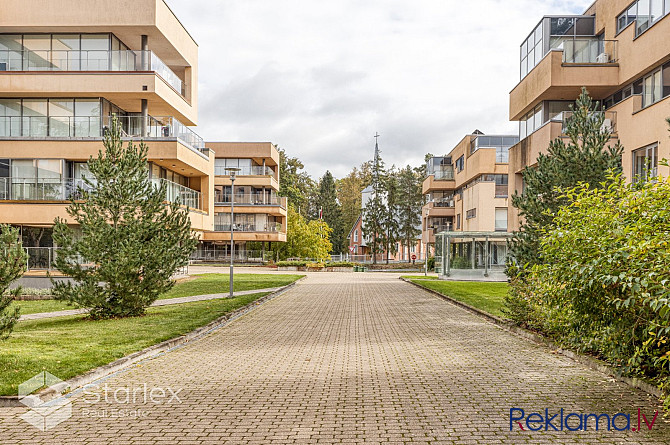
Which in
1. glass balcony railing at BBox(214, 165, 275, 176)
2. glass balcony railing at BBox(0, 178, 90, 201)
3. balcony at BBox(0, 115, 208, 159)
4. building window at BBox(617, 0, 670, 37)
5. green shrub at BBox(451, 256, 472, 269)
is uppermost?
building window at BBox(617, 0, 670, 37)

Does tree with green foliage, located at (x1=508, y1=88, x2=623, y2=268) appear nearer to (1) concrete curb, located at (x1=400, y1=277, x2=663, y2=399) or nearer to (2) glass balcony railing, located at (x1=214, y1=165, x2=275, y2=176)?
(1) concrete curb, located at (x1=400, y1=277, x2=663, y2=399)

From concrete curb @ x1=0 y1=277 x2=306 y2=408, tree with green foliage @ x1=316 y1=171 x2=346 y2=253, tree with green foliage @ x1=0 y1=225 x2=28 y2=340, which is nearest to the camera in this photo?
concrete curb @ x1=0 y1=277 x2=306 y2=408

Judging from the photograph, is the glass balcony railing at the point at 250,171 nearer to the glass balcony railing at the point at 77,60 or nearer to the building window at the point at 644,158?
the glass balcony railing at the point at 77,60

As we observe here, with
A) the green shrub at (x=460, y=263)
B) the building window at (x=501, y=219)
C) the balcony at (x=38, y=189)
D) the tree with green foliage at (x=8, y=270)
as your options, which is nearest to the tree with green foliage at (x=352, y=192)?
the building window at (x=501, y=219)

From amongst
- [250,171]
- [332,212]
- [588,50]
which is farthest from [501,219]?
[332,212]

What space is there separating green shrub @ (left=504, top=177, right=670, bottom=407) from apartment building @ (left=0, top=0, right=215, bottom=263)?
900 inches

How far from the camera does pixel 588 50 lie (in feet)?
81.3

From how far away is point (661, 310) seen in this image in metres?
5.98

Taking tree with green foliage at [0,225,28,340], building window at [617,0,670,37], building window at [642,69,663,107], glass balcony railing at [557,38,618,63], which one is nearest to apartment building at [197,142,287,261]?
glass balcony railing at [557,38,618,63]

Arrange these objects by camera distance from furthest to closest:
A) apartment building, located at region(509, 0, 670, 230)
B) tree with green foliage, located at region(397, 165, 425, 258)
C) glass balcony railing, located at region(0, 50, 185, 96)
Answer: tree with green foliage, located at region(397, 165, 425, 258) → glass balcony railing, located at region(0, 50, 185, 96) → apartment building, located at region(509, 0, 670, 230)

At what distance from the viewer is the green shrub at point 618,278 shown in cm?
680

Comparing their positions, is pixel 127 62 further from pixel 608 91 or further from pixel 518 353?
pixel 518 353

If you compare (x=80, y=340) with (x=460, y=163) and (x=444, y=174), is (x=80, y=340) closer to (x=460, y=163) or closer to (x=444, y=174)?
(x=460, y=163)

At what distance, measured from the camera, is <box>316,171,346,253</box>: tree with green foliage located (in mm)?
97812
